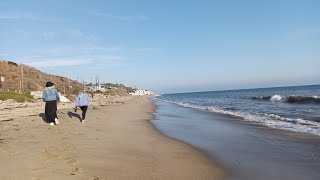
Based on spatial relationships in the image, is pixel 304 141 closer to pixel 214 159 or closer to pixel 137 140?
pixel 214 159

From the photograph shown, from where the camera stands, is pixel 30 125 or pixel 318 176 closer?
pixel 318 176

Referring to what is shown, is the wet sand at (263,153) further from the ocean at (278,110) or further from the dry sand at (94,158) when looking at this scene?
the ocean at (278,110)

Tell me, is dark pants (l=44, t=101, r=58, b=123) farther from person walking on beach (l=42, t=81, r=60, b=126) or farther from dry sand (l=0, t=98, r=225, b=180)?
dry sand (l=0, t=98, r=225, b=180)

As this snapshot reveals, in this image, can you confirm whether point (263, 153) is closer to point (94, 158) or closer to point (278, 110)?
point (94, 158)

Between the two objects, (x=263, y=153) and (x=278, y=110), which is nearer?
(x=263, y=153)

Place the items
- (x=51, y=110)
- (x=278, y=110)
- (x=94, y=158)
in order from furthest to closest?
(x=278, y=110)
(x=51, y=110)
(x=94, y=158)

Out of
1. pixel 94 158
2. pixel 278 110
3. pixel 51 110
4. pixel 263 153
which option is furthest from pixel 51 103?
pixel 278 110

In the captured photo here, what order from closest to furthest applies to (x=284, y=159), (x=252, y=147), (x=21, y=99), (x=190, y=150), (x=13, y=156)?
1. (x=13, y=156)
2. (x=284, y=159)
3. (x=190, y=150)
4. (x=252, y=147)
5. (x=21, y=99)

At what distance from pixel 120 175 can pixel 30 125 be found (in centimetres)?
853

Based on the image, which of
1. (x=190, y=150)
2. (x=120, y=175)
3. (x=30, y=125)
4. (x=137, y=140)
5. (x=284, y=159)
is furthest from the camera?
(x=30, y=125)

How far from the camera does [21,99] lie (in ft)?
125

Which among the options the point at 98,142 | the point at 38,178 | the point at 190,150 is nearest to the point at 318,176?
the point at 190,150

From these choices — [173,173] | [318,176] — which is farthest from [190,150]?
[318,176]

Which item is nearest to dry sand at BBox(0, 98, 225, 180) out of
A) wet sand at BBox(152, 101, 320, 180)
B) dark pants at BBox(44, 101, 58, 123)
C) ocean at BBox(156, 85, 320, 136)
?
wet sand at BBox(152, 101, 320, 180)
